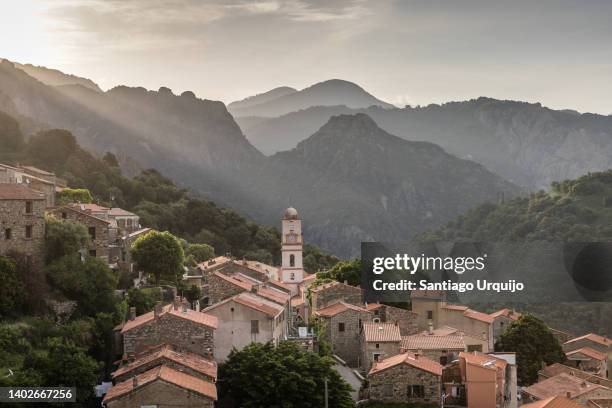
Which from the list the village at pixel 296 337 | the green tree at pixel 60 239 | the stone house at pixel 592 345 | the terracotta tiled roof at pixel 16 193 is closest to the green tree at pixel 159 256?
the village at pixel 296 337

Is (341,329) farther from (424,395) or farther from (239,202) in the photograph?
(239,202)

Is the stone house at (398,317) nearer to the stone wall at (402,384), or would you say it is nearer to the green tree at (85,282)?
the stone wall at (402,384)

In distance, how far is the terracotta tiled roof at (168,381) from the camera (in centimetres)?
3222

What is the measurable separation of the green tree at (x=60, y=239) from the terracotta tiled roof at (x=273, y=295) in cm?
999

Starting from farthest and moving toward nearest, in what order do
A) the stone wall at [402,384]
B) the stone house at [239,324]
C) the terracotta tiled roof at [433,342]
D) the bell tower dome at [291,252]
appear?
the bell tower dome at [291,252] < the terracotta tiled roof at [433,342] < the stone wall at [402,384] < the stone house at [239,324]

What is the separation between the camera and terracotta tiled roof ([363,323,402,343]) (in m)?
47.5

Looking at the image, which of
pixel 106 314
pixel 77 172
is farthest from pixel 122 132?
pixel 106 314

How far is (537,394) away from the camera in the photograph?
45562 mm

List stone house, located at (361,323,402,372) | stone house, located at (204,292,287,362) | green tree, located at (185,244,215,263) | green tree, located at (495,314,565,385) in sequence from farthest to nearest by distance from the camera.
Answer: green tree, located at (185,244,215,263)
green tree, located at (495,314,565,385)
stone house, located at (361,323,402,372)
stone house, located at (204,292,287,362)

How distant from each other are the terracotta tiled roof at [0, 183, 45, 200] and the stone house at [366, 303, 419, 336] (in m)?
21.0

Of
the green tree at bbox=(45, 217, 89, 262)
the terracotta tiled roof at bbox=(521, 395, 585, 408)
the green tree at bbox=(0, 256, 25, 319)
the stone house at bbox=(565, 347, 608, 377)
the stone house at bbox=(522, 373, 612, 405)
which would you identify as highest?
the green tree at bbox=(45, 217, 89, 262)

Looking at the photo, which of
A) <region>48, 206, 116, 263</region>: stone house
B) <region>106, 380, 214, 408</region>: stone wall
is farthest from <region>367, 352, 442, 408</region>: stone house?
<region>48, 206, 116, 263</region>: stone house

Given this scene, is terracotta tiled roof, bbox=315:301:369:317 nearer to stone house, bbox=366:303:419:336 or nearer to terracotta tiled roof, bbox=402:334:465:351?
stone house, bbox=366:303:419:336

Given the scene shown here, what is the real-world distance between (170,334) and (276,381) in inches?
179
